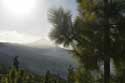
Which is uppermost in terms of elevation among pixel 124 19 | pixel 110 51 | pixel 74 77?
pixel 124 19

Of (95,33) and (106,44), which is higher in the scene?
(95,33)

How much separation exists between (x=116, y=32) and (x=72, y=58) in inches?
52.2

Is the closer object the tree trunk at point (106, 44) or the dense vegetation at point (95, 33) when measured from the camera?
the tree trunk at point (106, 44)

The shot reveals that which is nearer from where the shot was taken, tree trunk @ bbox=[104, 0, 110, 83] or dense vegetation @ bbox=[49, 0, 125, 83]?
tree trunk @ bbox=[104, 0, 110, 83]

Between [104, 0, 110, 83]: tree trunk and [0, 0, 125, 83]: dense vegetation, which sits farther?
[0, 0, 125, 83]: dense vegetation

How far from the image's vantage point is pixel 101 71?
28.1 ft

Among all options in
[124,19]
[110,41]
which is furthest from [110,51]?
[124,19]

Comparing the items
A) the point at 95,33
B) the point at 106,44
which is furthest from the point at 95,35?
the point at 106,44

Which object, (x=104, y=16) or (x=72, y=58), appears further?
(x=72, y=58)

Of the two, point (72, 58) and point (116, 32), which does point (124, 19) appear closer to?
point (116, 32)

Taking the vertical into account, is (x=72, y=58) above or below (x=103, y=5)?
below

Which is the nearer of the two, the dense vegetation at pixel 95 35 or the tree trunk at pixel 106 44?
the tree trunk at pixel 106 44

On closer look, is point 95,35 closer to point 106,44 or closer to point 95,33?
point 95,33

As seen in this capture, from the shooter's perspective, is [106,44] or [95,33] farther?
[95,33]
